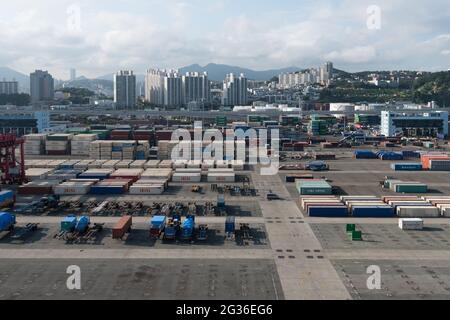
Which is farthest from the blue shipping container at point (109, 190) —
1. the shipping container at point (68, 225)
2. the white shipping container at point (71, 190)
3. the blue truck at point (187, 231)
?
the blue truck at point (187, 231)

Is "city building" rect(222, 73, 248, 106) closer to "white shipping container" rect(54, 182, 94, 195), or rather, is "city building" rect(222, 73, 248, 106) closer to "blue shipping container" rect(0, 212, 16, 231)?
"white shipping container" rect(54, 182, 94, 195)

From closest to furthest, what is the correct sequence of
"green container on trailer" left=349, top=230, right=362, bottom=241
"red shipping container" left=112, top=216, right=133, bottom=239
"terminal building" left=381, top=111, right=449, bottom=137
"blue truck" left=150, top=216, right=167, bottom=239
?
"red shipping container" left=112, top=216, right=133, bottom=239 → "green container on trailer" left=349, top=230, right=362, bottom=241 → "blue truck" left=150, top=216, right=167, bottom=239 → "terminal building" left=381, top=111, right=449, bottom=137

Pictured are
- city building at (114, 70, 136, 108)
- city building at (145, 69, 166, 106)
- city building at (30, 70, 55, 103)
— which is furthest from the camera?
city building at (30, 70, 55, 103)

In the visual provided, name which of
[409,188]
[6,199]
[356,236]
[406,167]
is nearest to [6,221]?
[6,199]

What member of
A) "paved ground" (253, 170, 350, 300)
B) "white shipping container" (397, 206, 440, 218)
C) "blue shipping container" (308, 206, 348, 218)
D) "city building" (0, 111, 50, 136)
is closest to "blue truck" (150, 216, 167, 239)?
"paved ground" (253, 170, 350, 300)

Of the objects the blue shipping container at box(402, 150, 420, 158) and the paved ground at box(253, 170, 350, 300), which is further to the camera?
the blue shipping container at box(402, 150, 420, 158)

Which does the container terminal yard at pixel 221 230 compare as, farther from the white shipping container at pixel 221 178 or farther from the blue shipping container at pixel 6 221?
the white shipping container at pixel 221 178

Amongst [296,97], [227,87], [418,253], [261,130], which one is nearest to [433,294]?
[418,253]

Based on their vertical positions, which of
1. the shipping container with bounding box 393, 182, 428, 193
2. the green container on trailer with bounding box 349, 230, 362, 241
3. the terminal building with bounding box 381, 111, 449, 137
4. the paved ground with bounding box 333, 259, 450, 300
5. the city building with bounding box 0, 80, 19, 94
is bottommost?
the paved ground with bounding box 333, 259, 450, 300
